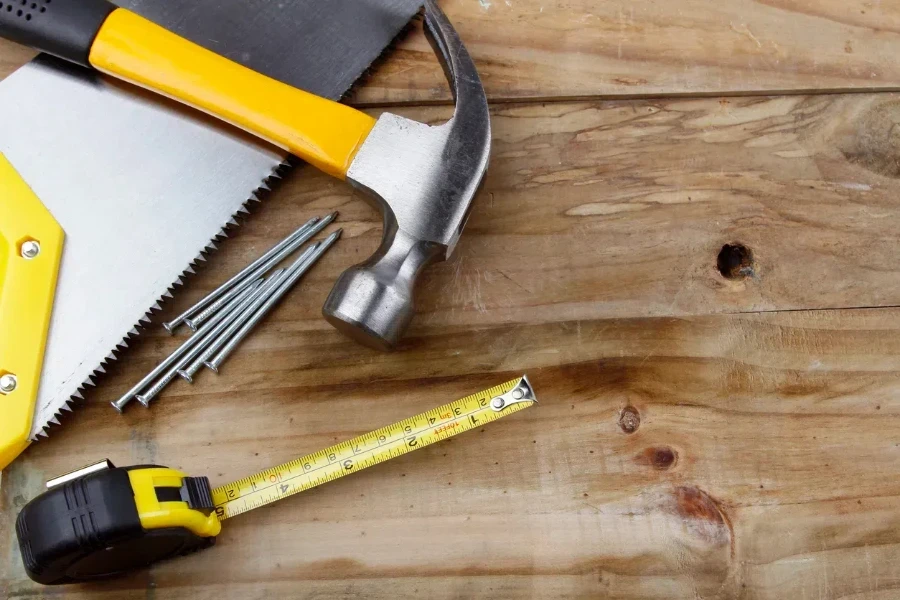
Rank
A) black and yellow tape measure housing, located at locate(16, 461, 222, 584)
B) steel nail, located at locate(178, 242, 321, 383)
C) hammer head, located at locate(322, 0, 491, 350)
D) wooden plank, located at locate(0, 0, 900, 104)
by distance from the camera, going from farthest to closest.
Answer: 1. wooden plank, located at locate(0, 0, 900, 104)
2. steel nail, located at locate(178, 242, 321, 383)
3. hammer head, located at locate(322, 0, 491, 350)
4. black and yellow tape measure housing, located at locate(16, 461, 222, 584)

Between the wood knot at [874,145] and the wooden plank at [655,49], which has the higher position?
the wooden plank at [655,49]

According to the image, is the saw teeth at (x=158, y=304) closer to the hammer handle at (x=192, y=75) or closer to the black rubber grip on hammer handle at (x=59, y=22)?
the hammer handle at (x=192, y=75)

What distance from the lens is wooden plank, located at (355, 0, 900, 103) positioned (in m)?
1.48

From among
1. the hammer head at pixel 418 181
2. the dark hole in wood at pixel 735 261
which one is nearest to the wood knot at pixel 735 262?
the dark hole in wood at pixel 735 261

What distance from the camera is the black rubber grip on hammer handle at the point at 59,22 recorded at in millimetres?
1270

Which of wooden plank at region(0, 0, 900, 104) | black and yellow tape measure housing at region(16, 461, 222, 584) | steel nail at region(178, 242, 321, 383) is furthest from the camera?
wooden plank at region(0, 0, 900, 104)

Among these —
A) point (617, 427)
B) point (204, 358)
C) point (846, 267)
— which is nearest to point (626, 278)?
point (617, 427)

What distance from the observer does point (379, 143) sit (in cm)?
128

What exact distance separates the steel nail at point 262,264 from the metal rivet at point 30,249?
0.25 m

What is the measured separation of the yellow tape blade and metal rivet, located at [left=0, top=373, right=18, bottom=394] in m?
0.39

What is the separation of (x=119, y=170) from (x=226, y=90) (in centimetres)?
28

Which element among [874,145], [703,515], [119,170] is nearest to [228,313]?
[119,170]

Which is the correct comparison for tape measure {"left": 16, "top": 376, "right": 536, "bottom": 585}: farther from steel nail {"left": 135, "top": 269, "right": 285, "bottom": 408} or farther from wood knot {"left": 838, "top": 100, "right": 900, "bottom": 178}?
wood knot {"left": 838, "top": 100, "right": 900, "bottom": 178}

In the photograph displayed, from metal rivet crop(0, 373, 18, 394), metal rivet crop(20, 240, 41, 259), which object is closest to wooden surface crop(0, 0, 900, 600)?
metal rivet crop(0, 373, 18, 394)
